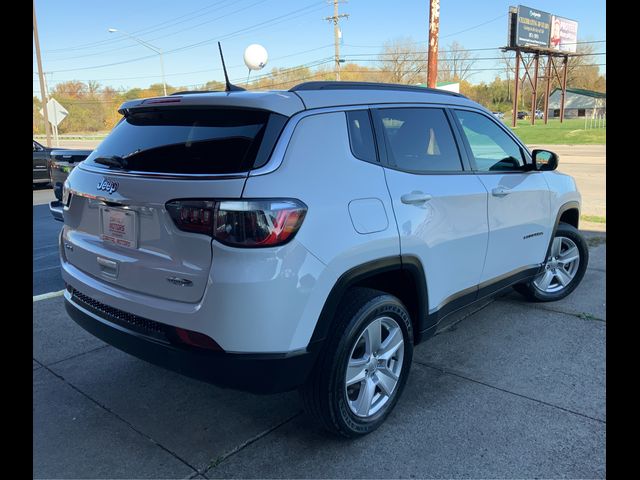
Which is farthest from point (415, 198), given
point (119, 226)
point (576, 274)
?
point (576, 274)

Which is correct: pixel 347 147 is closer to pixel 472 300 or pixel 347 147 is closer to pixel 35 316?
pixel 472 300

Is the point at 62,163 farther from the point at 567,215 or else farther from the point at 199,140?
the point at 567,215

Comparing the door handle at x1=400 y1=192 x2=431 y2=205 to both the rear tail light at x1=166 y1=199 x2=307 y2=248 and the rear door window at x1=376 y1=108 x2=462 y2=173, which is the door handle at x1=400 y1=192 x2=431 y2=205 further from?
the rear tail light at x1=166 y1=199 x2=307 y2=248

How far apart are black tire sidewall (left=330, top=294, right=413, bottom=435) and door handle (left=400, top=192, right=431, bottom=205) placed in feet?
1.77

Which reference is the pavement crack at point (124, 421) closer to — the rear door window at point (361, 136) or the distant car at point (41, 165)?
the rear door window at point (361, 136)

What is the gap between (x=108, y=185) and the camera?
2.71 metres

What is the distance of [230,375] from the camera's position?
7.79 ft

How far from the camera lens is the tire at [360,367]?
103 inches

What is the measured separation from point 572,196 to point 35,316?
497cm

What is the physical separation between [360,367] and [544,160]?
272cm

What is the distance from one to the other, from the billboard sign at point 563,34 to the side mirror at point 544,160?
5915 centimetres

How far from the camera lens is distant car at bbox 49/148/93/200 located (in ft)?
21.4

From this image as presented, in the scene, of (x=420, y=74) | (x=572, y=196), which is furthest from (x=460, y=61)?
(x=572, y=196)

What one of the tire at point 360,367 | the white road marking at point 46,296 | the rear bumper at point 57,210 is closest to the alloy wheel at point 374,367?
the tire at point 360,367
